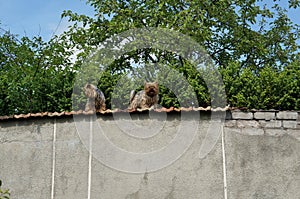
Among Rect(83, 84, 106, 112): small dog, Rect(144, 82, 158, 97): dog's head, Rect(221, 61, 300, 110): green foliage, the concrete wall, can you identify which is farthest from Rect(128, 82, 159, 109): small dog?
Rect(221, 61, 300, 110): green foliage

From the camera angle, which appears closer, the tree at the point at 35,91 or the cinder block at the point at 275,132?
the cinder block at the point at 275,132

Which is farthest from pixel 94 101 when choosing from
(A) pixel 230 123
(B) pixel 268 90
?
(B) pixel 268 90

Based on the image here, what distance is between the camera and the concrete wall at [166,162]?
774cm

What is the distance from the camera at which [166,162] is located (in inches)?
314

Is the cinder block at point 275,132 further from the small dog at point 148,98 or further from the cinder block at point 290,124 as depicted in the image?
the small dog at point 148,98

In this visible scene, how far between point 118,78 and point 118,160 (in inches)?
170

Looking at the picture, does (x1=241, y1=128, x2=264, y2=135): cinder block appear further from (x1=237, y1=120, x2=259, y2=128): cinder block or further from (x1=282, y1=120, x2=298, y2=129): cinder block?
(x1=282, y1=120, x2=298, y2=129): cinder block

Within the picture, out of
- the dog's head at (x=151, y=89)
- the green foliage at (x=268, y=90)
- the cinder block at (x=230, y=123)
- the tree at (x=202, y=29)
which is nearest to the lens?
the cinder block at (x=230, y=123)

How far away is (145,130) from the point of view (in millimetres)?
8148

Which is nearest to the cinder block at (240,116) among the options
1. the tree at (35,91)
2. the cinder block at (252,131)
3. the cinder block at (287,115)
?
the cinder block at (252,131)

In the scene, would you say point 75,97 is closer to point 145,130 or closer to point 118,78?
point 118,78

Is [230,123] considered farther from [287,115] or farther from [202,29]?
[202,29]

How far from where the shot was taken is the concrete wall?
25.4 ft

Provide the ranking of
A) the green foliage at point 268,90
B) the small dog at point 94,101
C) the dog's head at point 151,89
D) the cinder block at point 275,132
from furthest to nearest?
the green foliage at point 268,90 < the small dog at point 94,101 < the dog's head at point 151,89 < the cinder block at point 275,132
